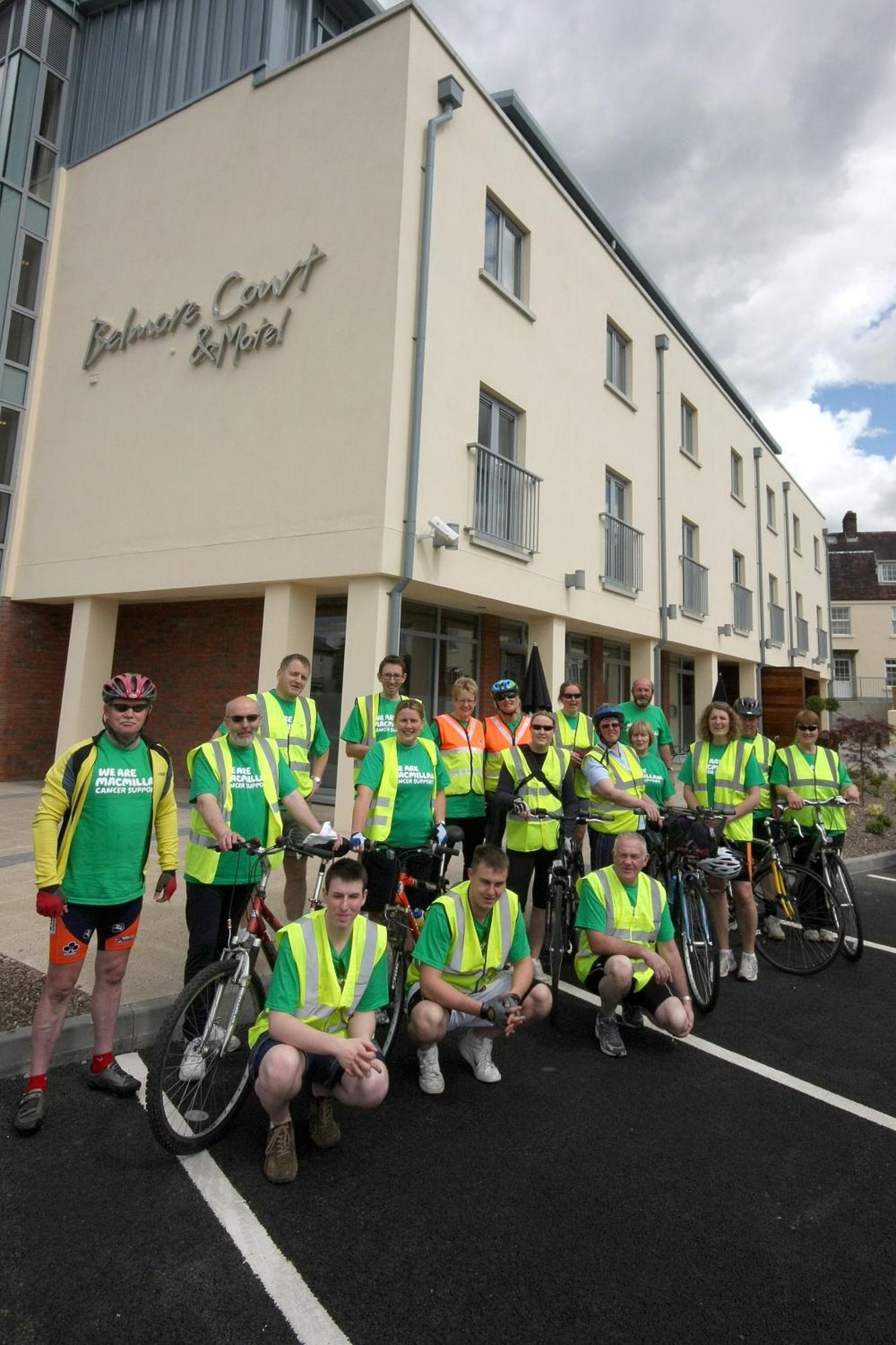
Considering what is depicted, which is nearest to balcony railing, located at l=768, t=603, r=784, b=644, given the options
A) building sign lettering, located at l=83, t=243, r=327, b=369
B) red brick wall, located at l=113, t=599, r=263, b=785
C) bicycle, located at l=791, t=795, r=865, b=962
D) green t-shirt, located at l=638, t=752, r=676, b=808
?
red brick wall, located at l=113, t=599, r=263, b=785

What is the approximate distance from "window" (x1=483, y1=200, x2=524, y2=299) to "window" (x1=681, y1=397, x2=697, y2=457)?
24.7 feet

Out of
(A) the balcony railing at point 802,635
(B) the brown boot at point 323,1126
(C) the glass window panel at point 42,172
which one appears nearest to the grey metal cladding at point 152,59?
(C) the glass window panel at point 42,172

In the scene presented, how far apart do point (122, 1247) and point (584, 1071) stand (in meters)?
2.24

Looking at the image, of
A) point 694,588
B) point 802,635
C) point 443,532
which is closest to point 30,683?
point 443,532

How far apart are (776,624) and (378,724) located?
20.5 metres

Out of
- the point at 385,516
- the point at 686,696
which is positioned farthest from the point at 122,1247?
the point at 686,696

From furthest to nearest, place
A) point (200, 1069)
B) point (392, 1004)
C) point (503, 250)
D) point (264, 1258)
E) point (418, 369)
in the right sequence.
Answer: point (503, 250), point (418, 369), point (392, 1004), point (200, 1069), point (264, 1258)

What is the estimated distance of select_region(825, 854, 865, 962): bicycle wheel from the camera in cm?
560

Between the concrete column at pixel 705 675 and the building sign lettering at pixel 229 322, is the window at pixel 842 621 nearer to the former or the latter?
the concrete column at pixel 705 675

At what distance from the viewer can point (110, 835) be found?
3.31 meters

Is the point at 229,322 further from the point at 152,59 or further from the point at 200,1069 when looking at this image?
the point at 200,1069

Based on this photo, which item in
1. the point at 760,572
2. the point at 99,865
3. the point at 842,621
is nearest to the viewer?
the point at 99,865

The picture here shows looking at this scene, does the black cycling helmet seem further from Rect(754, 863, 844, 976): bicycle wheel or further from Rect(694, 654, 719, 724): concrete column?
Rect(694, 654, 719, 724): concrete column

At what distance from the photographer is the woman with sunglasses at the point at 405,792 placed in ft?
14.9
